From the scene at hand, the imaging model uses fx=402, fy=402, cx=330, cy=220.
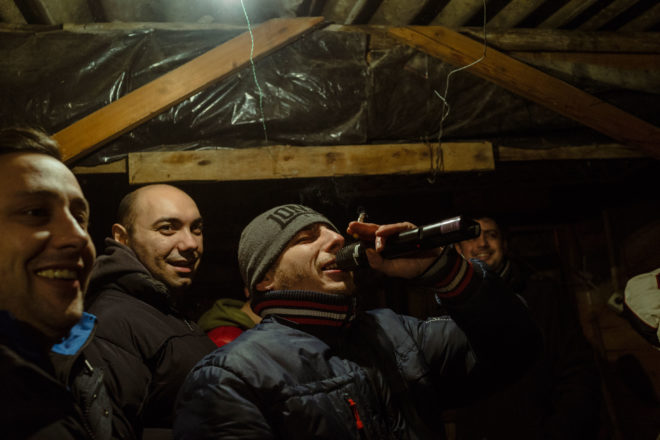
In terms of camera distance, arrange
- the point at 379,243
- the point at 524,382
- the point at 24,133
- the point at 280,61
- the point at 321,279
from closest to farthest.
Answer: the point at 24,133
the point at 379,243
the point at 321,279
the point at 524,382
the point at 280,61

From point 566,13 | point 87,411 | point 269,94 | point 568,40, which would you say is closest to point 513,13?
point 566,13

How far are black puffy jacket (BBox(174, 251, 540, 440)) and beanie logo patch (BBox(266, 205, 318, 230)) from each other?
46 centimetres

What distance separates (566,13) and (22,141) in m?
4.39

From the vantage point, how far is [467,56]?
372 cm

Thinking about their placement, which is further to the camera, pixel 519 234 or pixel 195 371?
pixel 519 234

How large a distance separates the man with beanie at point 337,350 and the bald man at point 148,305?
21.7 inches

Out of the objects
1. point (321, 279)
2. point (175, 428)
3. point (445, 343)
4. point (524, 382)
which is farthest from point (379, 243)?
point (524, 382)

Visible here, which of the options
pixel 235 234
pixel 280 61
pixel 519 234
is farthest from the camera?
pixel 519 234

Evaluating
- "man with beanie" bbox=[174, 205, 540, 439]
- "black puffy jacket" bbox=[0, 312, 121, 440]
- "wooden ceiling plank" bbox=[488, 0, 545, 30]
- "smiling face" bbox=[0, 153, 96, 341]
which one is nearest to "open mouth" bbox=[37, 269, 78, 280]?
"smiling face" bbox=[0, 153, 96, 341]

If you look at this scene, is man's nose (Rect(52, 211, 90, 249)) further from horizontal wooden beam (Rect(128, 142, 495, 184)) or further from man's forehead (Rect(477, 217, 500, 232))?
man's forehead (Rect(477, 217, 500, 232))

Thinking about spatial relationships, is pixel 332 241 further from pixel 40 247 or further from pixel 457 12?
pixel 457 12

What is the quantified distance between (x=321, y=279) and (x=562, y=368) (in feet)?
8.33

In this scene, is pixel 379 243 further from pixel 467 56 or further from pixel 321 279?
pixel 467 56

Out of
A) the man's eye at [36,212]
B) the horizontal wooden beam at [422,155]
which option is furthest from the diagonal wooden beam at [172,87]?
the man's eye at [36,212]
